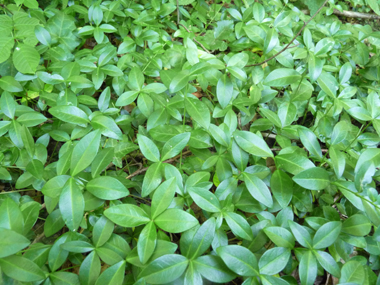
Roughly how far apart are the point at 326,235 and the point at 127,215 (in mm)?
828

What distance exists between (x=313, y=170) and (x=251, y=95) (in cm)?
64

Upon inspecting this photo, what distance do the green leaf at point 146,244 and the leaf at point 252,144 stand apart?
1.85ft

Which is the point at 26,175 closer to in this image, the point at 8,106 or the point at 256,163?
the point at 8,106

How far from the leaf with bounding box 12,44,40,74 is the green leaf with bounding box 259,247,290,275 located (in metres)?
1.53

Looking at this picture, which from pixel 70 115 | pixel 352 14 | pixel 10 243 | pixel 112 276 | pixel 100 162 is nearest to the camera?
pixel 10 243

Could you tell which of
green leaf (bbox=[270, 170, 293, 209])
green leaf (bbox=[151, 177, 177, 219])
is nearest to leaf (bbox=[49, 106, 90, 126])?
green leaf (bbox=[151, 177, 177, 219])

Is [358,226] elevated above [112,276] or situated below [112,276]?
above

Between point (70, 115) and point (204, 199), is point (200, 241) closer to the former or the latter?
point (204, 199)

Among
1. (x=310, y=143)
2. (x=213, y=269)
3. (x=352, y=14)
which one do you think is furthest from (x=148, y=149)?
(x=352, y=14)

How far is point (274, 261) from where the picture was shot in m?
0.99

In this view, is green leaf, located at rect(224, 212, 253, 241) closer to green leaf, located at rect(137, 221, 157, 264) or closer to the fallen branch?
green leaf, located at rect(137, 221, 157, 264)

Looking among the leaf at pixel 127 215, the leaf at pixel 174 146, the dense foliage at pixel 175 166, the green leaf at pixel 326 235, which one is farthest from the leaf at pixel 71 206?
the green leaf at pixel 326 235

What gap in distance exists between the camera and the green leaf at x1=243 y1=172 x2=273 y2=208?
3.58 ft

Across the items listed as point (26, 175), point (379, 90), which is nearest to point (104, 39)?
point (26, 175)
